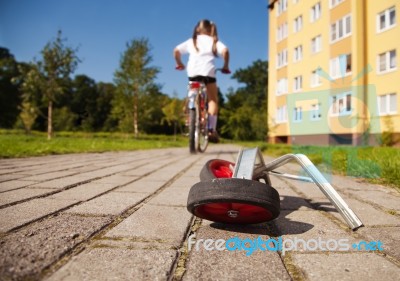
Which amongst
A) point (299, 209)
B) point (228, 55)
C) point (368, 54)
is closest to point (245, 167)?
point (299, 209)

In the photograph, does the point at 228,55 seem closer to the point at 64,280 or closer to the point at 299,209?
the point at 299,209

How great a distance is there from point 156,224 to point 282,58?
81.2 feet

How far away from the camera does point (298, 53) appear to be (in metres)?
22.7

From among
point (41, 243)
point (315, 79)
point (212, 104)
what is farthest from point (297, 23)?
point (41, 243)

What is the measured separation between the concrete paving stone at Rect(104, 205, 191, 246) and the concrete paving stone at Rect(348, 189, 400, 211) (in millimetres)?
1306

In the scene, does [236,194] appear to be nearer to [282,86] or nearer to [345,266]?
[345,266]

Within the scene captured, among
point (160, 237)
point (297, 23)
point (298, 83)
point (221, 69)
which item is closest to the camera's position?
point (160, 237)

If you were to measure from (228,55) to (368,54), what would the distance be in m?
13.2

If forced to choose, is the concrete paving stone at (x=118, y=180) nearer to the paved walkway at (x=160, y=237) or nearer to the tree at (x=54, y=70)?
the paved walkway at (x=160, y=237)

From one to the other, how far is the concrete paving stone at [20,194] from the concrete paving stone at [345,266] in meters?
1.66

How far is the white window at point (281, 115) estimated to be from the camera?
23.5m

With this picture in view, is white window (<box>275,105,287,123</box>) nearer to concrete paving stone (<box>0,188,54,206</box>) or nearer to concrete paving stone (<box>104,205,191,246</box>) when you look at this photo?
concrete paving stone (<box>0,188,54,206</box>)

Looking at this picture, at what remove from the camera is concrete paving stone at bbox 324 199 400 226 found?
5.20 feet

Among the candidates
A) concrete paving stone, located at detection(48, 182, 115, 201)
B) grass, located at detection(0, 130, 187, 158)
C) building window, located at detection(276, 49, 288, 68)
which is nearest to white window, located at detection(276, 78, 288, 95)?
building window, located at detection(276, 49, 288, 68)
